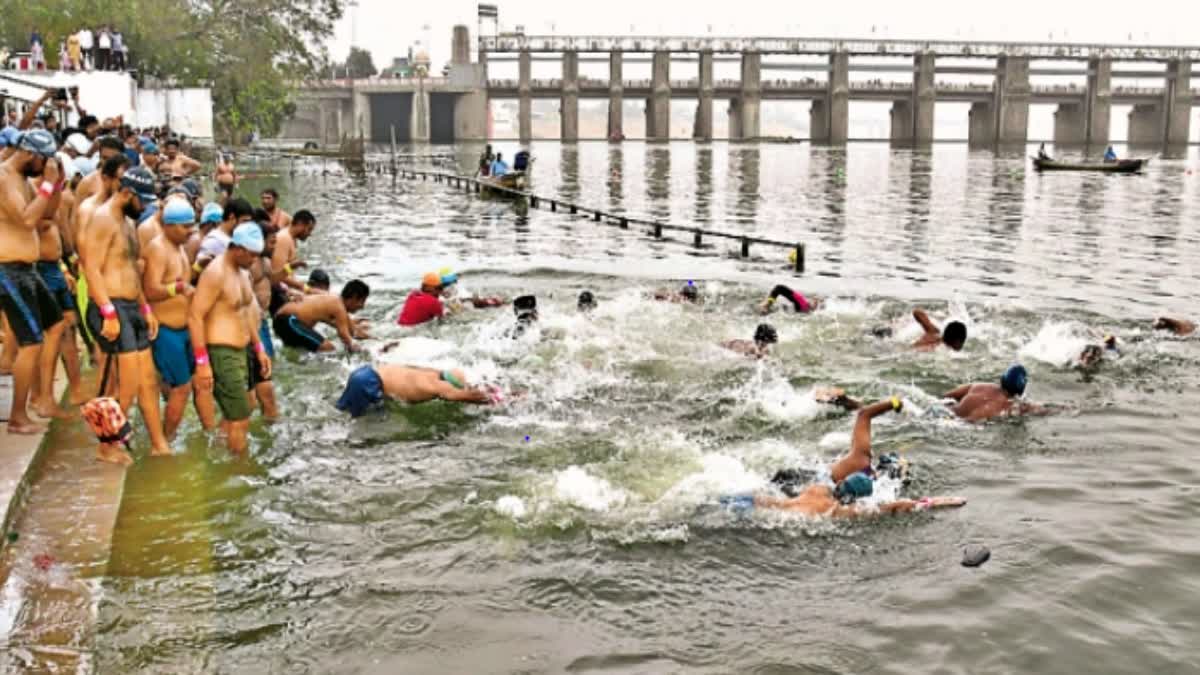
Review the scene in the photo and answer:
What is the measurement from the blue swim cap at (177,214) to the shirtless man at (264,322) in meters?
1.14

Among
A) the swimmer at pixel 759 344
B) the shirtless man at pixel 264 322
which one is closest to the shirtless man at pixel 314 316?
the shirtless man at pixel 264 322

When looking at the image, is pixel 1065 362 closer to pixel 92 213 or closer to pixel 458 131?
pixel 92 213

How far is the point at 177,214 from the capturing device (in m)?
8.24

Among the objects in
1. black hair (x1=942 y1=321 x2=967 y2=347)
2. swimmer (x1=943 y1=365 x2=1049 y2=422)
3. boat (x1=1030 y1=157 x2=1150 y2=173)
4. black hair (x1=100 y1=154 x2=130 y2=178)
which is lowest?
swimmer (x1=943 y1=365 x2=1049 y2=422)

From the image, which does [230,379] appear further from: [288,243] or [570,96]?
[570,96]

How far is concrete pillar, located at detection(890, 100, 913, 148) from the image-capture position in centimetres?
12812

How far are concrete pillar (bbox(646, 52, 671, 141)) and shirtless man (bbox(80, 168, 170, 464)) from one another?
388ft

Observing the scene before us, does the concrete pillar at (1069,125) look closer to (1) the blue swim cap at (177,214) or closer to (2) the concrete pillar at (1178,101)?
(2) the concrete pillar at (1178,101)

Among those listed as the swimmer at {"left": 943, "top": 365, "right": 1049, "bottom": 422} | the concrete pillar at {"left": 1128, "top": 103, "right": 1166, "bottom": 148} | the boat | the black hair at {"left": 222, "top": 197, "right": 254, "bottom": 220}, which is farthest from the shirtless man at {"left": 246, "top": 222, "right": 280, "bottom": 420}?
the concrete pillar at {"left": 1128, "top": 103, "right": 1166, "bottom": 148}

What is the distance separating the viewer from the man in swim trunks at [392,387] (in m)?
10.8

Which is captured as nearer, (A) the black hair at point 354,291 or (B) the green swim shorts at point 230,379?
(B) the green swim shorts at point 230,379

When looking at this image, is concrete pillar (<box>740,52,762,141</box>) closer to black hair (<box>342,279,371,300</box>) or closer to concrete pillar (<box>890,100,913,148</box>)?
concrete pillar (<box>890,100,913,148</box>)

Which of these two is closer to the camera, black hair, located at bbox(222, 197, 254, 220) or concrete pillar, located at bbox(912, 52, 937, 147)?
black hair, located at bbox(222, 197, 254, 220)

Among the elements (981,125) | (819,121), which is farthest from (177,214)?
(981,125)
